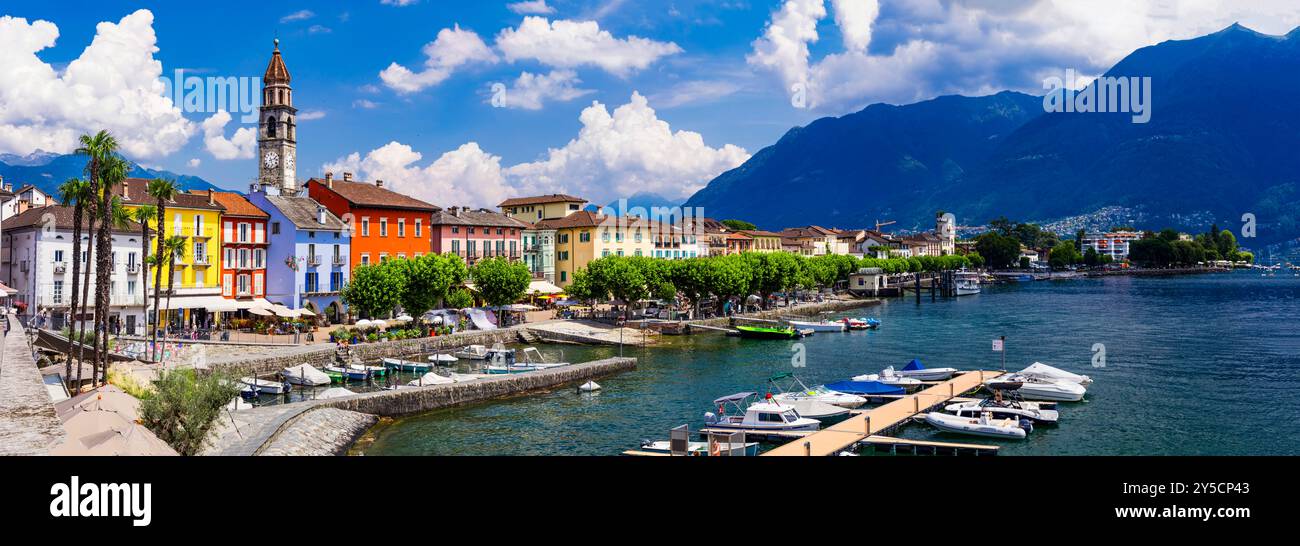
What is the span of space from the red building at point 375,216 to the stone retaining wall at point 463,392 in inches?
1373

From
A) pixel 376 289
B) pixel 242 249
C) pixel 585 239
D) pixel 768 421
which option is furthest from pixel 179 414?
pixel 585 239

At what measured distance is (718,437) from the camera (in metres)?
31.8

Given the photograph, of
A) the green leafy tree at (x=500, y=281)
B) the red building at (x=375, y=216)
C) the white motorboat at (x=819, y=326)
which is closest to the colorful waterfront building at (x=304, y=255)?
the red building at (x=375, y=216)

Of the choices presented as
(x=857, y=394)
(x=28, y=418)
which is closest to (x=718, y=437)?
(x=857, y=394)

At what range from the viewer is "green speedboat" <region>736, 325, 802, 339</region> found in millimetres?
79750

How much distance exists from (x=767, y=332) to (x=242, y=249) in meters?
49.0

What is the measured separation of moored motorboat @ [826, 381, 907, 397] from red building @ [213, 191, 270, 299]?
5168 centimetres

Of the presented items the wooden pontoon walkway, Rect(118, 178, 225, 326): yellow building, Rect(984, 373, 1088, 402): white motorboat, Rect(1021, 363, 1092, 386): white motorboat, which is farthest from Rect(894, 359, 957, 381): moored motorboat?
Rect(118, 178, 225, 326): yellow building

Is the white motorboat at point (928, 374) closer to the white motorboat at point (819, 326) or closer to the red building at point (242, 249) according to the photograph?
the white motorboat at point (819, 326)

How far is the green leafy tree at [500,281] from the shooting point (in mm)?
79500

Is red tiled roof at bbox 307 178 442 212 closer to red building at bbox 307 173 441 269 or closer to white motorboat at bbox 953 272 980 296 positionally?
red building at bbox 307 173 441 269
